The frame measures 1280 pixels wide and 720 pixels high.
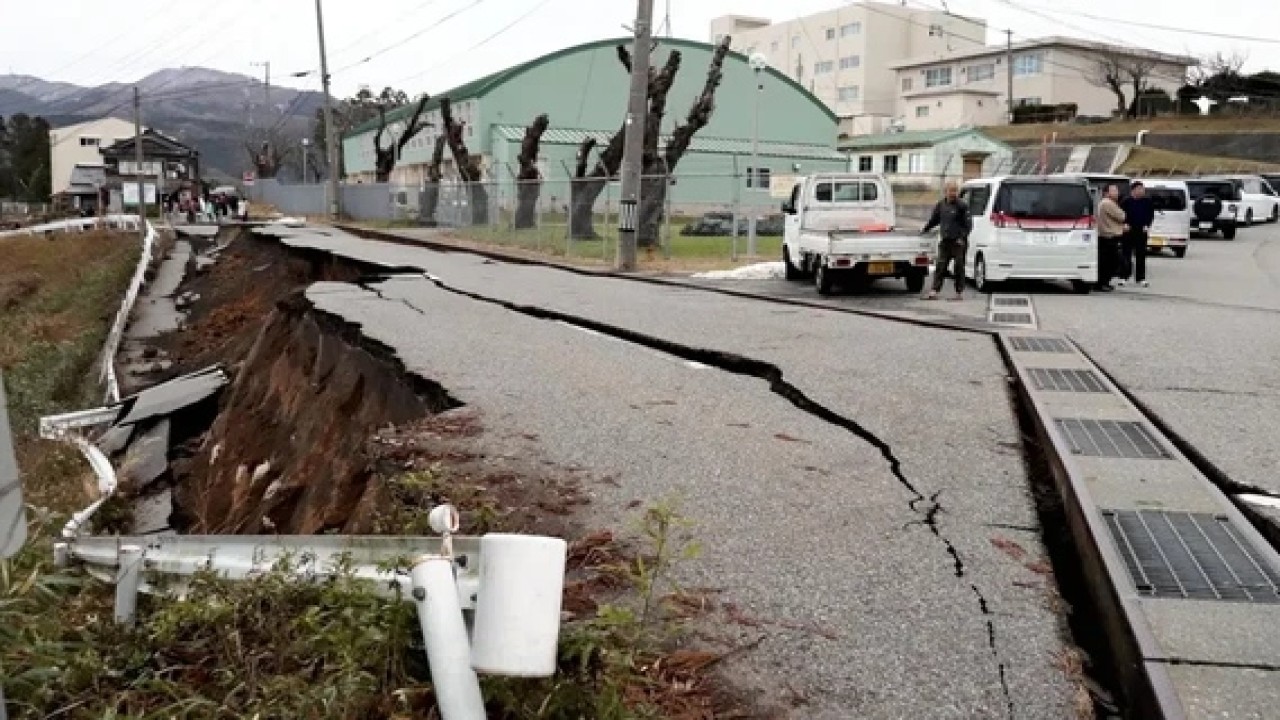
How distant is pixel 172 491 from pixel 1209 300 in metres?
14.4

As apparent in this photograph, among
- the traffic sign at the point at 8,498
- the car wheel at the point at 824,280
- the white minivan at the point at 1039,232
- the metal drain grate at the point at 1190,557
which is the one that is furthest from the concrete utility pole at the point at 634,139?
Answer: the traffic sign at the point at 8,498

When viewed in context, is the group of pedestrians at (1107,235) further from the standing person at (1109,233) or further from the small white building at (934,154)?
the small white building at (934,154)

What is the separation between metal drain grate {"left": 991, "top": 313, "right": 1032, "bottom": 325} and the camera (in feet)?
42.4

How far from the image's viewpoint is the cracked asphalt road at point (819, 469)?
11.7 ft

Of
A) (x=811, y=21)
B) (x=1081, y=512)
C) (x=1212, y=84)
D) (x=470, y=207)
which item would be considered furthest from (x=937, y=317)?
(x=811, y=21)

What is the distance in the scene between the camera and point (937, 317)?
44.0ft

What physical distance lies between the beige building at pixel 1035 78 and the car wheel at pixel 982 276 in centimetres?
6437

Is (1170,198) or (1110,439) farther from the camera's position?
(1170,198)

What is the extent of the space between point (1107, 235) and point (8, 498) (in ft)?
56.4

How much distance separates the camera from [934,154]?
5581cm

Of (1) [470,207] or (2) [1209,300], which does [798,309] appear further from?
(1) [470,207]

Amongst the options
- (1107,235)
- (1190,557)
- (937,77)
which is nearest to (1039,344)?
(1190,557)

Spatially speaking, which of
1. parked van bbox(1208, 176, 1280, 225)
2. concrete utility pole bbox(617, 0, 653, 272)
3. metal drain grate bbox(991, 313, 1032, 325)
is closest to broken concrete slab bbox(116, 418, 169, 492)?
metal drain grate bbox(991, 313, 1032, 325)

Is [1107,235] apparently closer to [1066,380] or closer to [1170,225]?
[1170,225]
